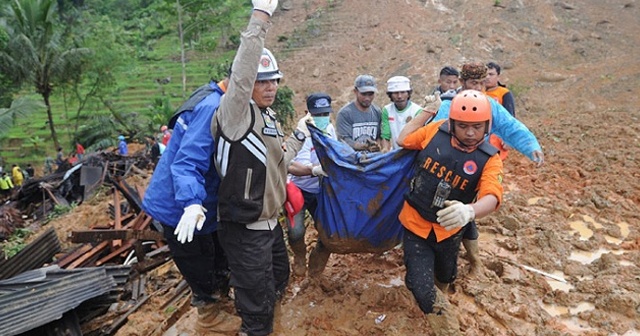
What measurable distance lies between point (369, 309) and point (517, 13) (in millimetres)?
22076

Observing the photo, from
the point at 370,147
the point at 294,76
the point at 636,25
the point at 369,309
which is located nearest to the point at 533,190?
the point at 370,147

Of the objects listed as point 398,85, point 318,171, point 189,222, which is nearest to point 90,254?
point 318,171

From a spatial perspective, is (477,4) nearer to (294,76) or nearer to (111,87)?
(294,76)

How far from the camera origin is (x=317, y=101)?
3.89m

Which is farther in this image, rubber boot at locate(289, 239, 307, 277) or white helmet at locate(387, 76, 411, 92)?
white helmet at locate(387, 76, 411, 92)

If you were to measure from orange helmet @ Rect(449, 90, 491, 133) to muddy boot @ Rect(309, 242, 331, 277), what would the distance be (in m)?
1.60

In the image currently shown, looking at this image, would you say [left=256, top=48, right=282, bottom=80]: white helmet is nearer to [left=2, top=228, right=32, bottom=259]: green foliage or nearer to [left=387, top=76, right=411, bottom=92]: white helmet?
[left=387, top=76, right=411, bottom=92]: white helmet

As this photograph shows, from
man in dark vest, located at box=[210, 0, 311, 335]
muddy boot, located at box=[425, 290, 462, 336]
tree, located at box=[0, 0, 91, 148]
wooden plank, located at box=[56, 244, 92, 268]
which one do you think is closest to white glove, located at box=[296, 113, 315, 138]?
man in dark vest, located at box=[210, 0, 311, 335]

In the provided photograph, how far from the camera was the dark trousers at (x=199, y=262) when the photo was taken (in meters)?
3.22

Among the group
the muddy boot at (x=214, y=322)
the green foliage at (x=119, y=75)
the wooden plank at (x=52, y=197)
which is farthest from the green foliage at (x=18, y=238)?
the green foliage at (x=119, y=75)

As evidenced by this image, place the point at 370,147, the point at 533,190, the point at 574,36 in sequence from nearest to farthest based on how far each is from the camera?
the point at 370,147 → the point at 533,190 → the point at 574,36

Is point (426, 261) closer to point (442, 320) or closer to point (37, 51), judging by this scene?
point (442, 320)

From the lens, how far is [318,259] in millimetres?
3938

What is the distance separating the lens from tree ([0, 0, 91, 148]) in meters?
18.0
